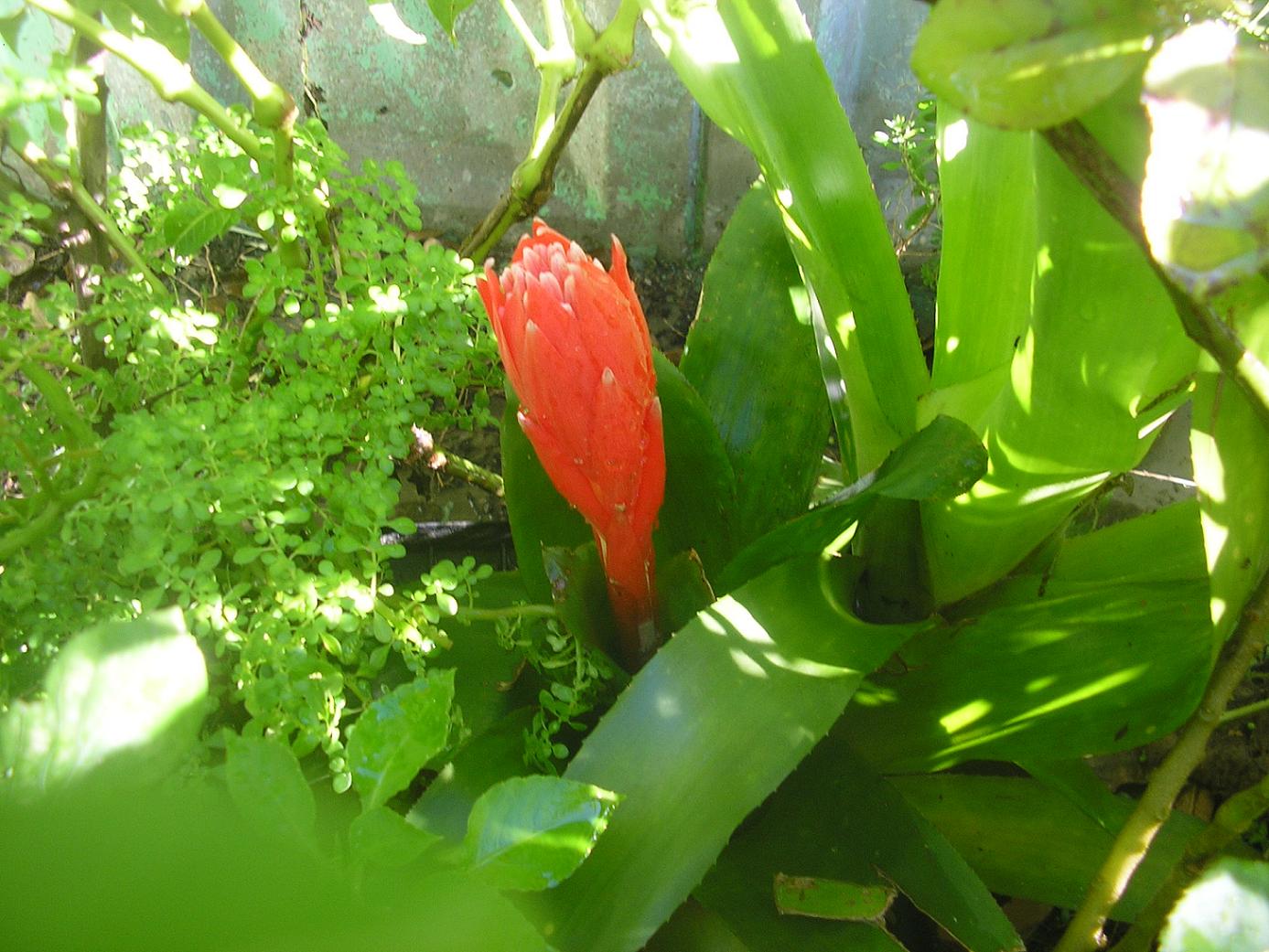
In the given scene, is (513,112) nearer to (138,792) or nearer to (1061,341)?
(1061,341)

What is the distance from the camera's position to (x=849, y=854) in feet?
1.69

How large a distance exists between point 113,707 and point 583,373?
281 mm

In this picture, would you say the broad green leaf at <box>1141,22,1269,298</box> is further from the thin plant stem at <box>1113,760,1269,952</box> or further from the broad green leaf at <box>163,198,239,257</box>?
the broad green leaf at <box>163,198,239,257</box>

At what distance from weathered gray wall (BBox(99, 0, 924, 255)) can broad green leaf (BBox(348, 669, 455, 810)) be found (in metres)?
0.92

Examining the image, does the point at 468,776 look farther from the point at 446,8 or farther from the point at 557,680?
the point at 446,8

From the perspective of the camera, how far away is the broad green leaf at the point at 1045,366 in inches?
13.8

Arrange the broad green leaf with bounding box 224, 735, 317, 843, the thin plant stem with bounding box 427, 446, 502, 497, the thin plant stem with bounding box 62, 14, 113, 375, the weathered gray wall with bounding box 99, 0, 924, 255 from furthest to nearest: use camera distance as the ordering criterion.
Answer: the weathered gray wall with bounding box 99, 0, 924, 255 < the thin plant stem with bounding box 427, 446, 502, 497 < the thin plant stem with bounding box 62, 14, 113, 375 < the broad green leaf with bounding box 224, 735, 317, 843

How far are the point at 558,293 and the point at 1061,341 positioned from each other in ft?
0.79

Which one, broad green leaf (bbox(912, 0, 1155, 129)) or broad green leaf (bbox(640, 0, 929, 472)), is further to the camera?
broad green leaf (bbox(640, 0, 929, 472))

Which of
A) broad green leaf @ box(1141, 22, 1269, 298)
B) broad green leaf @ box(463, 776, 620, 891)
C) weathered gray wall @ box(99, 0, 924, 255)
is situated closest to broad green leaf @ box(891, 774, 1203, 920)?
broad green leaf @ box(463, 776, 620, 891)

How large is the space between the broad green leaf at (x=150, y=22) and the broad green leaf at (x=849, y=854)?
1.93 ft

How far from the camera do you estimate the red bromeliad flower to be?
45cm

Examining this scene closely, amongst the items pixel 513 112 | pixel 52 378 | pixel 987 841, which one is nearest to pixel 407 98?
pixel 513 112

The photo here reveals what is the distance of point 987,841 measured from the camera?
61 cm
